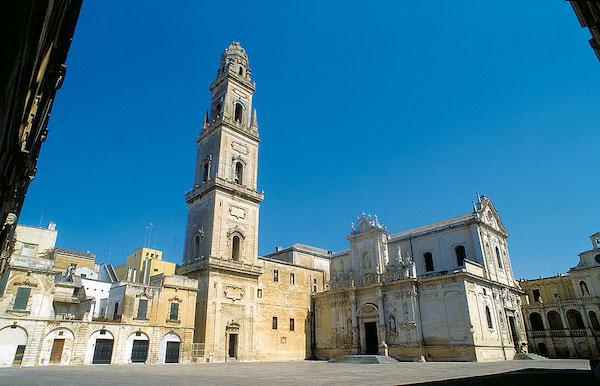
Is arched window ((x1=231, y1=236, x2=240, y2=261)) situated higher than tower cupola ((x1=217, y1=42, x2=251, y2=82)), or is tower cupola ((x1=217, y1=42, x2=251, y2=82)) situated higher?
tower cupola ((x1=217, y1=42, x2=251, y2=82))

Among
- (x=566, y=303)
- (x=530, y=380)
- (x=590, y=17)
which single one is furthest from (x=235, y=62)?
(x=566, y=303)

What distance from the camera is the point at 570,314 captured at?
43562 mm

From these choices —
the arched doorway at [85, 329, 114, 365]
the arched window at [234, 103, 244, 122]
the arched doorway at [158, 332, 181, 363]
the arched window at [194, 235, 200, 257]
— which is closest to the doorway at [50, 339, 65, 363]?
the arched doorway at [85, 329, 114, 365]

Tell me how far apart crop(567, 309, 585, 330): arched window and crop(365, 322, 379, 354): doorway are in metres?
26.9

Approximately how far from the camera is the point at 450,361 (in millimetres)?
27453

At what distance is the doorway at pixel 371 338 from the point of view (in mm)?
32519

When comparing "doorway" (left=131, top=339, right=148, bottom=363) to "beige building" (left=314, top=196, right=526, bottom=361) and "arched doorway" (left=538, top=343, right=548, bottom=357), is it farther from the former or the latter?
"arched doorway" (left=538, top=343, right=548, bottom=357)

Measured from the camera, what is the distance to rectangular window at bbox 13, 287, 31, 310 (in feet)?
73.4

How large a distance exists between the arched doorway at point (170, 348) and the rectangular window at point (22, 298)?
915 cm

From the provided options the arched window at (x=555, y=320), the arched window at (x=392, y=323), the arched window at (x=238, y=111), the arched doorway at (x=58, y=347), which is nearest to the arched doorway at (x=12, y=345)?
the arched doorway at (x=58, y=347)

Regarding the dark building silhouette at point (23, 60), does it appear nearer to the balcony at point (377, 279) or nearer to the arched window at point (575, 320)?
the balcony at point (377, 279)

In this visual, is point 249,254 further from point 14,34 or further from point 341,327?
point 14,34

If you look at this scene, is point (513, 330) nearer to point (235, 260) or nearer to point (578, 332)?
point (578, 332)

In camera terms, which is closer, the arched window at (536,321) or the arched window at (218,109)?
the arched window at (218,109)
